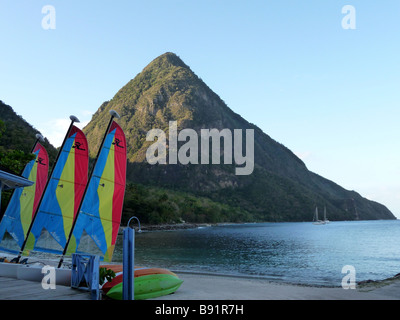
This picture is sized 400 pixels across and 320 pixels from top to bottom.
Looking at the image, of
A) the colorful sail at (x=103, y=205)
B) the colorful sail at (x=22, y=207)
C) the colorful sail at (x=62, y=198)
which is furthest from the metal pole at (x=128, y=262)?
the colorful sail at (x=22, y=207)

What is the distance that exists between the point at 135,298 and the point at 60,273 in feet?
11.4

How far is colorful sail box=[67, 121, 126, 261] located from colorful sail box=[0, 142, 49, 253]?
3729 mm

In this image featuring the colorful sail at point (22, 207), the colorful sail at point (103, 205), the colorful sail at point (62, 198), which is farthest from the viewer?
the colorful sail at point (22, 207)

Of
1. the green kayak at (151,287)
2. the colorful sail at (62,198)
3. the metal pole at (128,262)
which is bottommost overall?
the green kayak at (151,287)

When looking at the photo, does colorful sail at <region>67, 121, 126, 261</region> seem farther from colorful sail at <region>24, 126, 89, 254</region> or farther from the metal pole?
the metal pole

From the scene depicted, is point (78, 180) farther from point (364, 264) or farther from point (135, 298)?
point (364, 264)

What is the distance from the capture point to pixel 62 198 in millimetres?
15453

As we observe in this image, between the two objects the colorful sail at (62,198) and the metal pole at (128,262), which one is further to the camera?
the colorful sail at (62,198)

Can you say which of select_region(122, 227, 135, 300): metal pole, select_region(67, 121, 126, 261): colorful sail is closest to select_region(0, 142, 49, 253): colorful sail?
select_region(67, 121, 126, 261): colorful sail

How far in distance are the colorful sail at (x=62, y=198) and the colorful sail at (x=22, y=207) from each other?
1.37m

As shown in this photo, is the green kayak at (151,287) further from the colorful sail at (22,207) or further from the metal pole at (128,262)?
the colorful sail at (22,207)

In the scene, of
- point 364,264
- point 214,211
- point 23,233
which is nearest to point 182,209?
point 214,211

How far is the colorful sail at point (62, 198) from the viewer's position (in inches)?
597
